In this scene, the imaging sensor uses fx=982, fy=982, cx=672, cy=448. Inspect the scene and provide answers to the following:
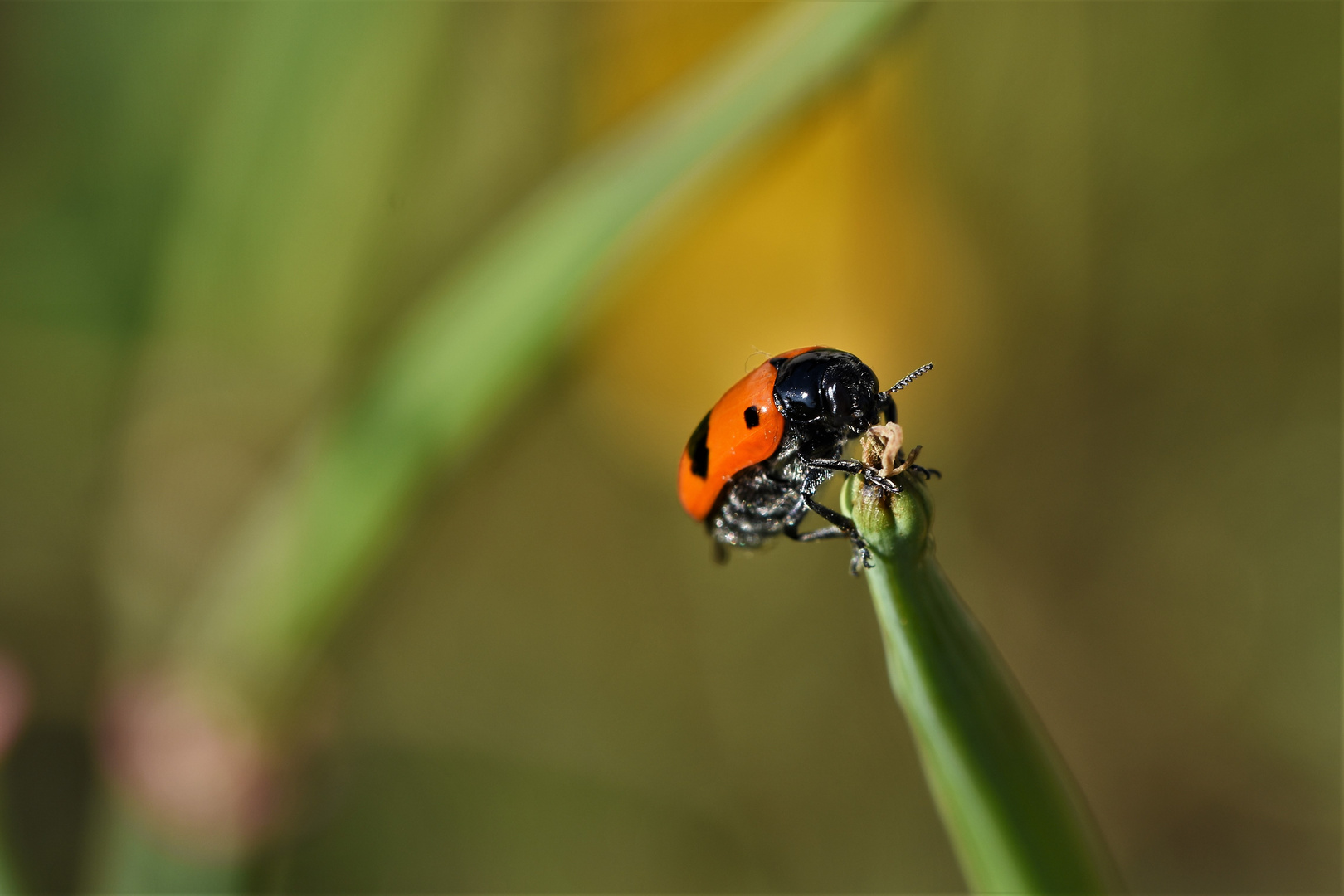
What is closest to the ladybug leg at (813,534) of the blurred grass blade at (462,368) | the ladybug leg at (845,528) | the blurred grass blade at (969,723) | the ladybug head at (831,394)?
the ladybug leg at (845,528)

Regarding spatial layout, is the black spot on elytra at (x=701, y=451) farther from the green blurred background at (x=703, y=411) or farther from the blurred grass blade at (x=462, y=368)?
the green blurred background at (x=703, y=411)

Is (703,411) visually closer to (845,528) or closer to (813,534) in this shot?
(813,534)

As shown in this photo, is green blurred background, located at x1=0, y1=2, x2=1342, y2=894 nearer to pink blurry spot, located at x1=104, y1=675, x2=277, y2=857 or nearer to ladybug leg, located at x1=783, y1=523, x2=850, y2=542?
pink blurry spot, located at x1=104, y1=675, x2=277, y2=857

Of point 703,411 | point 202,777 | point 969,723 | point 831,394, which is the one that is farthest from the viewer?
point 703,411

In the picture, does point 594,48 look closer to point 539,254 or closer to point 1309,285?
point 539,254

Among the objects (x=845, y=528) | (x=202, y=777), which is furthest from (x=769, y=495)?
(x=202, y=777)
